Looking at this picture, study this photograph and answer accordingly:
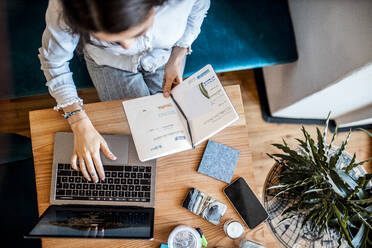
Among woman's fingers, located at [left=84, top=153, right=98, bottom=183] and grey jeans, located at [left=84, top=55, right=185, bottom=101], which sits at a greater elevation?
grey jeans, located at [left=84, top=55, right=185, bottom=101]

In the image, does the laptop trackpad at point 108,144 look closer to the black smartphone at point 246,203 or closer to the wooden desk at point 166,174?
the wooden desk at point 166,174

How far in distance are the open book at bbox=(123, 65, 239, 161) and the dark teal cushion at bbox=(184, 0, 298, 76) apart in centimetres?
37

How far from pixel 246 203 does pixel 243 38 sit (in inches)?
28.0

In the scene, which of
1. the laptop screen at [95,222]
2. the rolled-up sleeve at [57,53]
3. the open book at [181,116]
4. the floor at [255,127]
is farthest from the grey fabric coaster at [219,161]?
the floor at [255,127]

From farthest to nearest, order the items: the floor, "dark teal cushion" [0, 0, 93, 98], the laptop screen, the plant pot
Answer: the floor → "dark teal cushion" [0, 0, 93, 98] → the plant pot → the laptop screen

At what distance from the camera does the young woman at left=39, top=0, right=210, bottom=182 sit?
2.09 ft

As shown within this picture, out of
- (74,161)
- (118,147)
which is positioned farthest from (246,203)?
(74,161)

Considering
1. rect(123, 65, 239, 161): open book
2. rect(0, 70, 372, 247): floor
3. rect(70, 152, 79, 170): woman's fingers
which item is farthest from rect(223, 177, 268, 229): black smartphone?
rect(0, 70, 372, 247): floor

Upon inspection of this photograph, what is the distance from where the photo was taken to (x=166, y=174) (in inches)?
38.9

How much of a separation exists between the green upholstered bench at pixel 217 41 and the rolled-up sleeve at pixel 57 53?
0.29 meters

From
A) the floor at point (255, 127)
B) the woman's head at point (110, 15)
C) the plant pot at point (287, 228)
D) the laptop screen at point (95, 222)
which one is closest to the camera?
the woman's head at point (110, 15)

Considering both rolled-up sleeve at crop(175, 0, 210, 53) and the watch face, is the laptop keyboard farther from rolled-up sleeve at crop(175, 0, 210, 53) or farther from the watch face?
rolled-up sleeve at crop(175, 0, 210, 53)

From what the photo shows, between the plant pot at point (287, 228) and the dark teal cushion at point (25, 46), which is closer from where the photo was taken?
the plant pot at point (287, 228)

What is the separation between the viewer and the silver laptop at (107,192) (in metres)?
0.88
